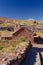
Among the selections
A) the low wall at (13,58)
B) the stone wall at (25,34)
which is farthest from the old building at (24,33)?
the low wall at (13,58)

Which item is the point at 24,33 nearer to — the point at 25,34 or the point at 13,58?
the point at 25,34

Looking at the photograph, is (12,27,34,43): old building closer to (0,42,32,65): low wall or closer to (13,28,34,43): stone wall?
(13,28,34,43): stone wall

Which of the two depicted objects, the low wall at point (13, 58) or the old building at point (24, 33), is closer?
the low wall at point (13, 58)

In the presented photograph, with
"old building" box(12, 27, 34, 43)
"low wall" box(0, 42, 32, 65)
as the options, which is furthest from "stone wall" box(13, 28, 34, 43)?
"low wall" box(0, 42, 32, 65)

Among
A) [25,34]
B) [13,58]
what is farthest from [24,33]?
[13,58]

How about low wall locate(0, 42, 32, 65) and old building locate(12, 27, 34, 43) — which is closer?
low wall locate(0, 42, 32, 65)

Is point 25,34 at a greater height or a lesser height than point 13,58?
lesser

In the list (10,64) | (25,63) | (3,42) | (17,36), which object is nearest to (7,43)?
(3,42)

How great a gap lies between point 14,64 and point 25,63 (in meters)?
4.24

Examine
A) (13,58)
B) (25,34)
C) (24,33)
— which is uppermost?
(13,58)

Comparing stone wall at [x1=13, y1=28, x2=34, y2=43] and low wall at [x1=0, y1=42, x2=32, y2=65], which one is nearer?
low wall at [x1=0, y1=42, x2=32, y2=65]

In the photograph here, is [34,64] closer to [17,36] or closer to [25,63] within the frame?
[25,63]

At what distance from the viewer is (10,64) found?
10648 mm

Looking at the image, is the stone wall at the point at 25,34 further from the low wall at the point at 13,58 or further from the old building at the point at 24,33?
the low wall at the point at 13,58
